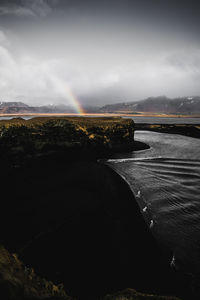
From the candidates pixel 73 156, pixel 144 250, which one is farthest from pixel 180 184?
pixel 73 156

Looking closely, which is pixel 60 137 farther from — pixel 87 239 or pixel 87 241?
pixel 87 241

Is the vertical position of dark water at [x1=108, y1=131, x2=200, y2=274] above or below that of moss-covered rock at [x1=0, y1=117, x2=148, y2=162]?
below

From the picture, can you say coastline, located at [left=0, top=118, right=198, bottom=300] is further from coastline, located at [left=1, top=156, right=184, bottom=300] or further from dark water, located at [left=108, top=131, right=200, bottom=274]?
dark water, located at [left=108, top=131, right=200, bottom=274]

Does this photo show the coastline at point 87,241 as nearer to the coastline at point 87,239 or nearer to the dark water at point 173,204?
the coastline at point 87,239

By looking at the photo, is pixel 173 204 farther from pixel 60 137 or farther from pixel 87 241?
pixel 60 137

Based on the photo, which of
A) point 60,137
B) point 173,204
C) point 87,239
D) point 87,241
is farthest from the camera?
point 60,137

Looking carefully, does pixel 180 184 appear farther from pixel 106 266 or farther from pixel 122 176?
pixel 106 266

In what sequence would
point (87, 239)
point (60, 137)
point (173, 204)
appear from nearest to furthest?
point (87, 239) < point (173, 204) < point (60, 137)

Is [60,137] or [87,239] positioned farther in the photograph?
[60,137]

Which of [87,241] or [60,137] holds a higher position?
[60,137]

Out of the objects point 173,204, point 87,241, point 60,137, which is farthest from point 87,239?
point 60,137

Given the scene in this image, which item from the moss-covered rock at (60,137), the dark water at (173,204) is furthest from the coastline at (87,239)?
the moss-covered rock at (60,137)

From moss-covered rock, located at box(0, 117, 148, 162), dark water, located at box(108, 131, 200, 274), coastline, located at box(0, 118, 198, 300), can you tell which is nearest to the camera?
coastline, located at box(0, 118, 198, 300)

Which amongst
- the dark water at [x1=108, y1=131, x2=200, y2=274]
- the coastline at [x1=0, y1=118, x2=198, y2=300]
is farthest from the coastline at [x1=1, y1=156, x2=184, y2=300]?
the dark water at [x1=108, y1=131, x2=200, y2=274]
